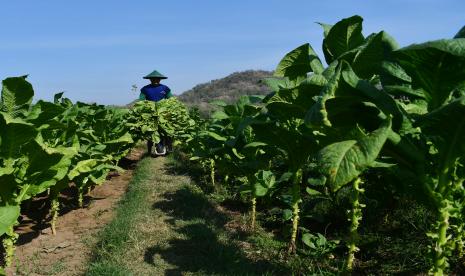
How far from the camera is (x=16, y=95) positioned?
3615 millimetres

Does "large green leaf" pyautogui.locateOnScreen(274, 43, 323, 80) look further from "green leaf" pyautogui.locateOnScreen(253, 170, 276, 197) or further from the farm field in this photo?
"green leaf" pyautogui.locateOnScreen(253, 170, 276, 197)

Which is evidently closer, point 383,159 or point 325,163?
point 325,163

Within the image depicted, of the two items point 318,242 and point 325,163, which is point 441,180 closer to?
point 325,163

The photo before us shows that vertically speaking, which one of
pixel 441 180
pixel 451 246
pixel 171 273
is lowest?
pixel 171 273

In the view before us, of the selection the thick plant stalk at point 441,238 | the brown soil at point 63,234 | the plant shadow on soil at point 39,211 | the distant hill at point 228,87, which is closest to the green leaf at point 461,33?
the thick plant stalk at point 441,238

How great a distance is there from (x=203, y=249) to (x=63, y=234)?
1640 millimetres

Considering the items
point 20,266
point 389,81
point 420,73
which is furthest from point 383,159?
point 20,266

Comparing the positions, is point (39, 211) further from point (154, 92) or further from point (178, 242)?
point (154, 92)

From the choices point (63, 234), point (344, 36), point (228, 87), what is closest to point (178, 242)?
→ point (63, 234)

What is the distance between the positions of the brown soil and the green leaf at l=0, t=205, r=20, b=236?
2.86 ft

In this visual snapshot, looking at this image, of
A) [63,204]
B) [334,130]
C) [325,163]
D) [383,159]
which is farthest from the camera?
[63,204]

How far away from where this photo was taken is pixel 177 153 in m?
9.92

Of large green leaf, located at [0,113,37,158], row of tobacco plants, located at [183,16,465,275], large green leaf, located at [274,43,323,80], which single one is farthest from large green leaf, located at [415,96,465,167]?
large green leaf, located at [0,113,37,158]

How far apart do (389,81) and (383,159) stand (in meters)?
0.57
